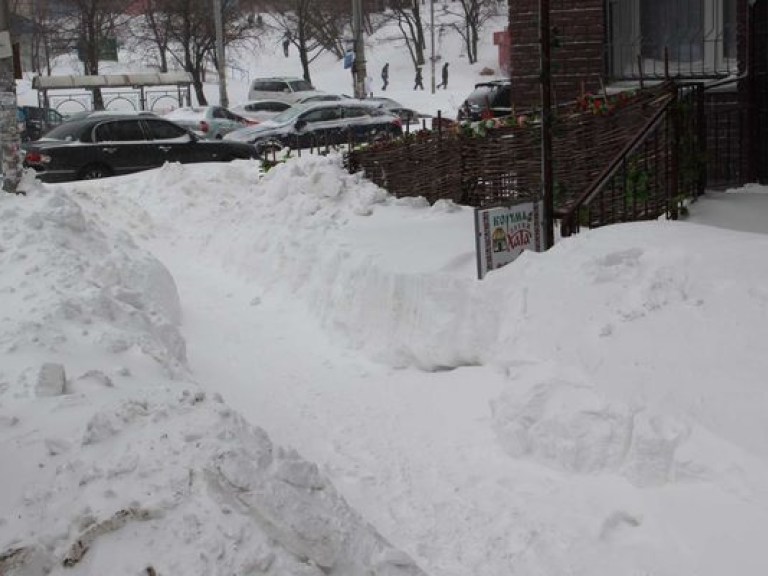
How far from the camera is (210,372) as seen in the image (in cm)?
776

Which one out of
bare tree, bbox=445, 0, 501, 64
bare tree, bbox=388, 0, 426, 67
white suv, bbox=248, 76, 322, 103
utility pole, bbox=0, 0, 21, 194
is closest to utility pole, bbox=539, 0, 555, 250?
utility pole, bbox=0, 0, 21, 194

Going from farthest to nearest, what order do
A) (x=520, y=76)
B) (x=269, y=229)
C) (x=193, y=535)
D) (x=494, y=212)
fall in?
(x=520, y=76) → (x=269, y=229) → (x=494, y=212) → (x=193, y=535)

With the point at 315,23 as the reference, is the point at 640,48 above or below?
below

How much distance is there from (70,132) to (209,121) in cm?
1058

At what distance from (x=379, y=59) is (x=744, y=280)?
60403mm

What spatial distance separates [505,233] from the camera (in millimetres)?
7379

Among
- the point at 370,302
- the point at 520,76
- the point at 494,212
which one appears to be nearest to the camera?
the point at 494,212

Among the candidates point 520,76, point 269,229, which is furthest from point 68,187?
point 520,76

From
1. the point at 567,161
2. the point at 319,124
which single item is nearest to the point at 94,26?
the point at 319,124

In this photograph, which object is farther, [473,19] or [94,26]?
[473,19]

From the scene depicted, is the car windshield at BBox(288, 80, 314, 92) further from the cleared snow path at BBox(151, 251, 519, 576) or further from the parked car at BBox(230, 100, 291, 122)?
the cleared snow path at BBox(151, 251, 519, 576)

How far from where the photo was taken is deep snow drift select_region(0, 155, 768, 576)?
3.70m

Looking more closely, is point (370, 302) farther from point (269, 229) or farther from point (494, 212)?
point (269, 229)

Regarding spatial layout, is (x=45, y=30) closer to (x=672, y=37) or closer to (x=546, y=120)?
(x=672, y=37)
